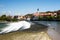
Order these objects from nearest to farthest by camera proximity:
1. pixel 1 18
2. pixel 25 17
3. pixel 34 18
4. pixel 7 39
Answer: pixel 7 39 < pixel 1 18 < pixel 25 17 < pixel 34 18

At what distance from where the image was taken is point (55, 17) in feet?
175

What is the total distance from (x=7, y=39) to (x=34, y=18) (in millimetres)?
45966

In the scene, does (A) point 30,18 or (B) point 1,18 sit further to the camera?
(A) point 30,18

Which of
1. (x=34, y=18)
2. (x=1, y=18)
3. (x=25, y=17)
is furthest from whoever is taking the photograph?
(x=34, y=18)

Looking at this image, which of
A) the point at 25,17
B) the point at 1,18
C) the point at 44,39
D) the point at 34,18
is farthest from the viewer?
the point at 34,18

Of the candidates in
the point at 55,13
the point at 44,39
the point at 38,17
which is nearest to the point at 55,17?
the point at 55,13

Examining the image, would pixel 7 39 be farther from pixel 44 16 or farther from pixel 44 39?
pixel 44 16

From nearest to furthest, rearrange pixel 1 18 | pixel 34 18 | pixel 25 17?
pixel 1 18
pixel 25 17
pixel 34 18

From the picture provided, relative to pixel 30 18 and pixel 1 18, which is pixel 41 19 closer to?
pixel 30 18

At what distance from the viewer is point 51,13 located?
53.4 metres

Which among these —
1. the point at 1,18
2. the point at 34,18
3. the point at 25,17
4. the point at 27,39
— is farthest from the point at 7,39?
the point at 34,18

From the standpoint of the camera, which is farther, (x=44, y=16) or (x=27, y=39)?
(x=44, y=16)

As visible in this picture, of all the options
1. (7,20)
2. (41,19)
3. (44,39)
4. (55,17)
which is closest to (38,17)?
(41,19)

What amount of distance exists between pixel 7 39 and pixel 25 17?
4264 cm
